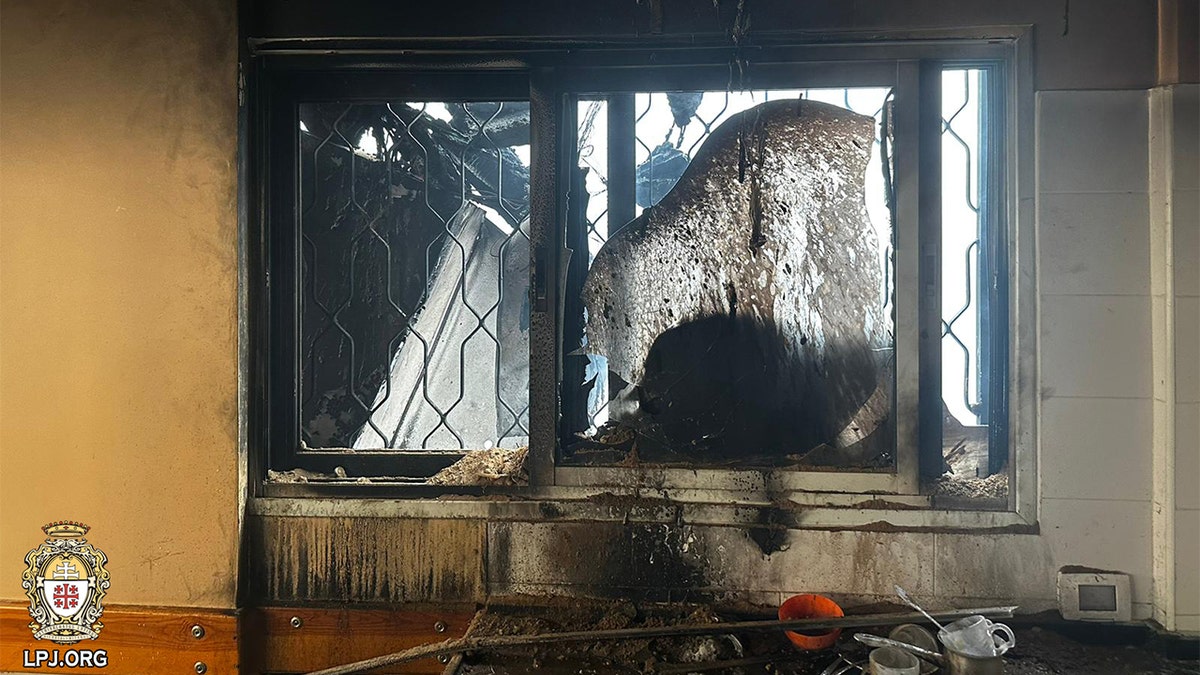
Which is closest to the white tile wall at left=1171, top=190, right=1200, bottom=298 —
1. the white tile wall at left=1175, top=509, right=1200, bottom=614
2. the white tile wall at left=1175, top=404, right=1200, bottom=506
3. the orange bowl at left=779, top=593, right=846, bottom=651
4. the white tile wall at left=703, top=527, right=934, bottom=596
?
the white tile wall at left=1175, top=404, right=1200, bottom=506

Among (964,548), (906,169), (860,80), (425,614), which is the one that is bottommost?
(425,614)

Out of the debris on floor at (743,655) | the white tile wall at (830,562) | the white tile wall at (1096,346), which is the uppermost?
the white tile wall at (1096,346)

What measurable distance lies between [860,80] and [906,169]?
0.86 feet

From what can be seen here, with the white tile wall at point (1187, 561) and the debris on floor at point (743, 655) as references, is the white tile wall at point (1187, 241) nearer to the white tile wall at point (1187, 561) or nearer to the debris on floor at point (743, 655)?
the white tile wall at point (1187, 561)

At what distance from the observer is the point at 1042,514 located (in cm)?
162

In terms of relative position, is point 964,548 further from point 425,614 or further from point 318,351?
point 318,351

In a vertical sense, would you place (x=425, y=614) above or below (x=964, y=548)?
below

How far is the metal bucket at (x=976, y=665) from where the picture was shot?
1.31 metres

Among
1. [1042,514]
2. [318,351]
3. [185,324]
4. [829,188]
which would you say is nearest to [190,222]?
[185,324]

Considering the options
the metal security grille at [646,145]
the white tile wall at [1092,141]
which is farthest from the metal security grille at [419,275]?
the white tile wall at [1092,141]

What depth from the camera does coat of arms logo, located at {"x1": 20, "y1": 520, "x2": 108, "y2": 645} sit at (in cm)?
174

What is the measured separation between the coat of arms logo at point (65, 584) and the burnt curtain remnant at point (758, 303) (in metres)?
1.43

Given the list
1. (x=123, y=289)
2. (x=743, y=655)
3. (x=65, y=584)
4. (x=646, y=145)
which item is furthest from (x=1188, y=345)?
(x=65, y=584)

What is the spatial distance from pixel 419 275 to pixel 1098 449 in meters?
Result: 1.80
